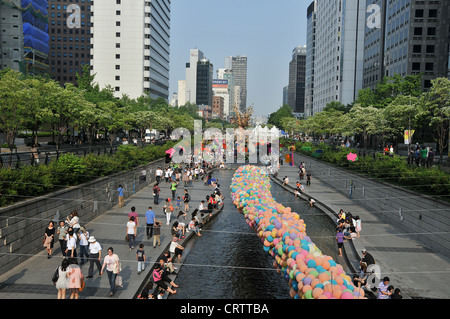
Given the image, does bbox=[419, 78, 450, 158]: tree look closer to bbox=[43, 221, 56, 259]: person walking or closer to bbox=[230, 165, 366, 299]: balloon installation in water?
bbox=[230, 165, 366, 299]: balloon installation in water

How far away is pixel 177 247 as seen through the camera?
15797 millimetres

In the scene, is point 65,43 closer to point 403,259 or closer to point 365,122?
point 365,122

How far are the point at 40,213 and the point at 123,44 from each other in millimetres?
98016

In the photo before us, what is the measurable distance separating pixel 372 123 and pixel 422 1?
3837 cm

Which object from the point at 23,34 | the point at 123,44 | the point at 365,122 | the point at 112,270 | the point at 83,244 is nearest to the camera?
the point at 112,270

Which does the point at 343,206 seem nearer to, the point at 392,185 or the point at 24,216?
the point at 392,185

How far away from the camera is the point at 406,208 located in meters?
21.8

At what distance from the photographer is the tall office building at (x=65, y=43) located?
454 feet

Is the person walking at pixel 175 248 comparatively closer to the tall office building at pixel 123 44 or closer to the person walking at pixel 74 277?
the person walking at pixel 74 277

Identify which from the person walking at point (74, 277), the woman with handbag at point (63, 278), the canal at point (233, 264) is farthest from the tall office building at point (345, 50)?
the woman with handbag at point (63, 278)

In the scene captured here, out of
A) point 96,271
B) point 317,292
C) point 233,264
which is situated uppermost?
point 317,292

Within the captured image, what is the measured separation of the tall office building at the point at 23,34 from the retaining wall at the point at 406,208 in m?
81.9

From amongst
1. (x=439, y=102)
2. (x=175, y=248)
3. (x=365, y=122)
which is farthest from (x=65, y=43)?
(x=175, y=248)

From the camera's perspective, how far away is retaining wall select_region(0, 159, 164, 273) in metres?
13.6
